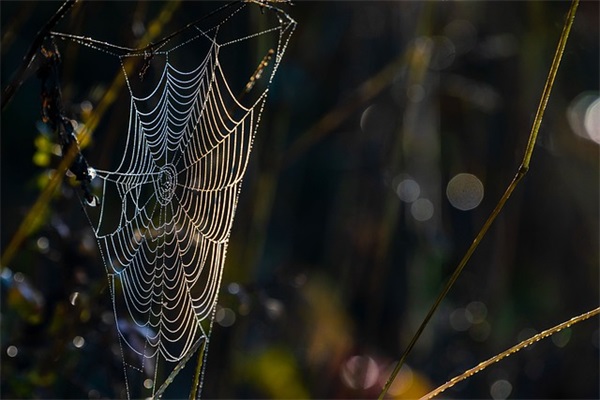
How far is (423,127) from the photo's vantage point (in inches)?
93.1

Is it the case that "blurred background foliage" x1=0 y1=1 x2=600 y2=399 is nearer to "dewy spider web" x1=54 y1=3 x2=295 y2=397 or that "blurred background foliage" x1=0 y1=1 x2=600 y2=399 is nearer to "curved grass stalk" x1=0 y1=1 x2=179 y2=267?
"dewy spider web" x1=54 y1=3 x2=295 y2=397

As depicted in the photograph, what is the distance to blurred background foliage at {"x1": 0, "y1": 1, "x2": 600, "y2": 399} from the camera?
6.52 feet

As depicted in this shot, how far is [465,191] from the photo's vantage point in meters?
2.71

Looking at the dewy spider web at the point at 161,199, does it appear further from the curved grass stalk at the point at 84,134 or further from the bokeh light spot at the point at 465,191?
the bokeh light spot at the point at 465,191

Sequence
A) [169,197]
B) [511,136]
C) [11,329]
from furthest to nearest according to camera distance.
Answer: [511,136] → [169,197] → [11,329]

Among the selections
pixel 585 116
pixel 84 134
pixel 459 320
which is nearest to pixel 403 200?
pixel 459 320

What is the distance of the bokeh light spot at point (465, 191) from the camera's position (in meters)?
2.66

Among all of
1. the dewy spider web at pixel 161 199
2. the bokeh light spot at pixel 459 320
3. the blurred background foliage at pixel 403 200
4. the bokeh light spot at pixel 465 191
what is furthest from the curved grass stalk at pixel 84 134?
the bokeh light spot at pixel 465 191

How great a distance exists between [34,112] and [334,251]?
1056 mm

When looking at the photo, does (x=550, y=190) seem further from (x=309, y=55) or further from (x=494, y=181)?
(x=309, y=55)

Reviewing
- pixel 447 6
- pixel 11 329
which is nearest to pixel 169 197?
pixel 11 329

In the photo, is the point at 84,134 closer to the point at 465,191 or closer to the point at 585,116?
the point at 465,191

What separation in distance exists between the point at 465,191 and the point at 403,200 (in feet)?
1.63

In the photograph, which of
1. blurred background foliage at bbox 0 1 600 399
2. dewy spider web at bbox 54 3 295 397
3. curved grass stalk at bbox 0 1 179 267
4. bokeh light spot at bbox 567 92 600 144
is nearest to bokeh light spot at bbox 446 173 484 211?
blurred background foliage at bbox 0 1 600 399
